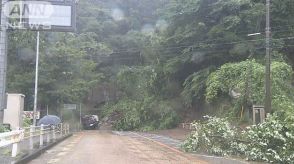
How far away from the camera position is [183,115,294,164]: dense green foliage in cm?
1709

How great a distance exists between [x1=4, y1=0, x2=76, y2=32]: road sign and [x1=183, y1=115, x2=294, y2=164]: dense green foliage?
24.6ft

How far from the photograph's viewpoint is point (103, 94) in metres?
87.1

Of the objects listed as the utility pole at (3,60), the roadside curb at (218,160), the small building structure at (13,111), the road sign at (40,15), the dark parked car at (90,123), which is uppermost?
the road sign at (40,15)

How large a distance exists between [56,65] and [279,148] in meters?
Answer: 43.0

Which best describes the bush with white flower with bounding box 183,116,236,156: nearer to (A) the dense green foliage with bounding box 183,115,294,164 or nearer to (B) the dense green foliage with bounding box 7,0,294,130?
(A) the dense green foliage with bounding box 183,115,294,164

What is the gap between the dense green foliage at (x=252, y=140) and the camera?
56.1ft

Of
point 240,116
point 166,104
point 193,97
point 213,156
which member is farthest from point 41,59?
point 213,156

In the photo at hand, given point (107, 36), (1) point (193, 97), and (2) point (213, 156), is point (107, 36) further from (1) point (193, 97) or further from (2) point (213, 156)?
(2) point (213, 156)

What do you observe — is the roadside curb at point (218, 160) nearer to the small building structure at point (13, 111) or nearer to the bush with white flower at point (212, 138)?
the bush with white flower at point (212, 138)

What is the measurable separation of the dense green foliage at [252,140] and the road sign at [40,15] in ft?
24.6

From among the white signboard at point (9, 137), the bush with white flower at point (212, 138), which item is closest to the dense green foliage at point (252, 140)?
the bush with white flower at point (212, 138)

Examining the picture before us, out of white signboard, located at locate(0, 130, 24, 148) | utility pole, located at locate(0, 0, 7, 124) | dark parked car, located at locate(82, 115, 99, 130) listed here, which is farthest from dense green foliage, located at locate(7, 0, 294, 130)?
white signboard, located at locate(0, 130, 24, 148)

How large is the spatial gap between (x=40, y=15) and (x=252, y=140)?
31.0 feet

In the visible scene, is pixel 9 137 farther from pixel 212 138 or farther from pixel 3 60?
pixel 212 138
